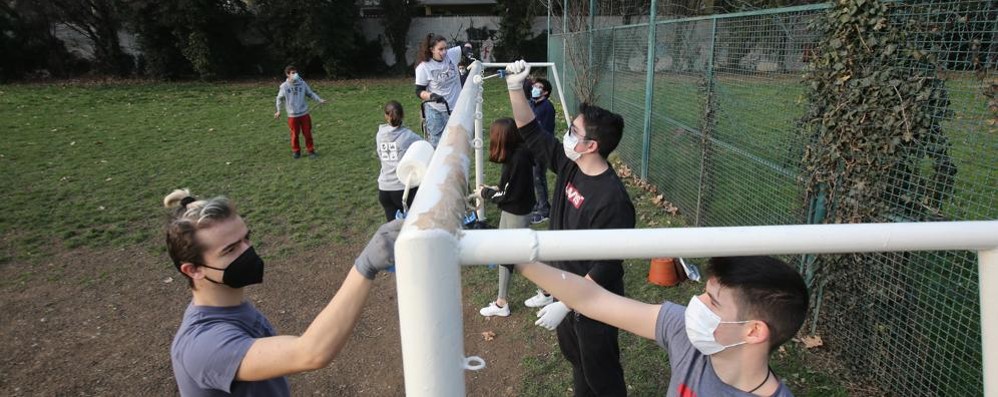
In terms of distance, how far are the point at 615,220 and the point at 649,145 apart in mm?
5242

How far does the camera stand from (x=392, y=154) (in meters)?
5.33

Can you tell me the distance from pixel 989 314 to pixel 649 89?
21.1 feet

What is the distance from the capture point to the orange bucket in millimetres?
4770

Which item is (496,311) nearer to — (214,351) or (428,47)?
(214,351)

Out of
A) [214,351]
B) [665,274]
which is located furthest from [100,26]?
[214,351]

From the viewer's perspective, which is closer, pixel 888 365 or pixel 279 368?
pixel 279 368

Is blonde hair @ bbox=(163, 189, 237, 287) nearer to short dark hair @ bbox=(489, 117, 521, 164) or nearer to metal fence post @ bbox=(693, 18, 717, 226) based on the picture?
short dark hair @ bbox=(489, 117, 521, 164)

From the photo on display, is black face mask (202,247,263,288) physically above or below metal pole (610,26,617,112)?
below

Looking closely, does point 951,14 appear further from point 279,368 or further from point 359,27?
point 359,27

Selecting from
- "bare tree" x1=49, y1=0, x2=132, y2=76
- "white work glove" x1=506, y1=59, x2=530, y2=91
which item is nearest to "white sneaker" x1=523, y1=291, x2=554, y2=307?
"white work glove" x1=506, y1=59, x2=530, y2=91

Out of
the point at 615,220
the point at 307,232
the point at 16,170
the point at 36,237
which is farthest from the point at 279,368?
the point at 16,170

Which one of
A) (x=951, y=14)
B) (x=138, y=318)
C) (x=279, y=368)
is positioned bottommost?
(x=138, y=318)

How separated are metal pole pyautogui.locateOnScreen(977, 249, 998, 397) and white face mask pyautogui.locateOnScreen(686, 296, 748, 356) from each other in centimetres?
53

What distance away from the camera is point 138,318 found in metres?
4.61
